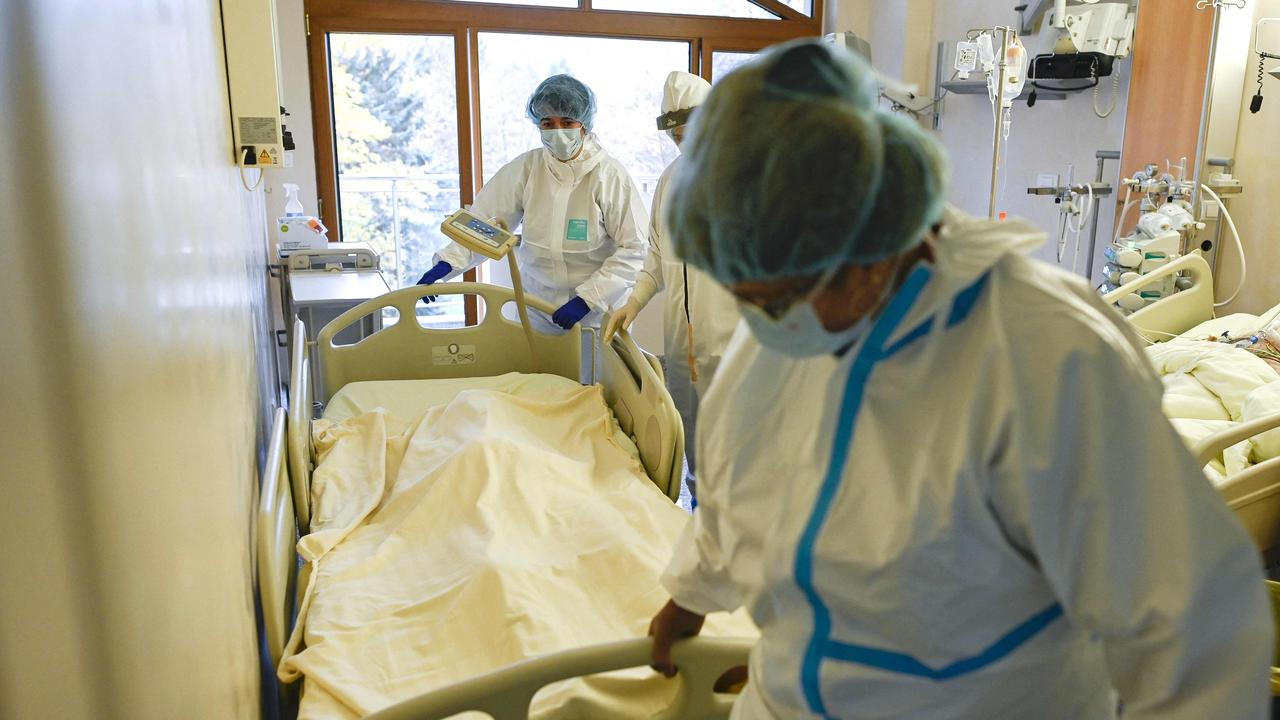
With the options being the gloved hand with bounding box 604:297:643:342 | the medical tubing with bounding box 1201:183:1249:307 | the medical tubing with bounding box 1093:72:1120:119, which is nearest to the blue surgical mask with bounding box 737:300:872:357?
the gloved hand with bounding box 604:297:643:342

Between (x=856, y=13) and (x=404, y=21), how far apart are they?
2.58 metres

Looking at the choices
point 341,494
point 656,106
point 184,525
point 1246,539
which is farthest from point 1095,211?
point 184,525

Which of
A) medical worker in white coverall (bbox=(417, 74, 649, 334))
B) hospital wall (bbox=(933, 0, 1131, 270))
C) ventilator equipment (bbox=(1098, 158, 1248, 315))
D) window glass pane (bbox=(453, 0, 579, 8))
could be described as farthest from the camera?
window glass pane (bbox=(453, 0, 579, 8))

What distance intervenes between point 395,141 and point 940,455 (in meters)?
4.78

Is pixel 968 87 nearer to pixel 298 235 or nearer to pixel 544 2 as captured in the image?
pixel 544 2

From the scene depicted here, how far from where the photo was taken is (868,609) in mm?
864

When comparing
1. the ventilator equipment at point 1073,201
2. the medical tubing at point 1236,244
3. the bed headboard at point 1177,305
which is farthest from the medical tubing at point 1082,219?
the bed headboard at point 1177,305

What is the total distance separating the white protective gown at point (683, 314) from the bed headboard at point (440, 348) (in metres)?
0.35

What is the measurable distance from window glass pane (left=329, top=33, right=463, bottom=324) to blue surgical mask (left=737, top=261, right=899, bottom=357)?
462cm

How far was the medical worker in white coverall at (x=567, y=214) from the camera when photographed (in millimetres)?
3330

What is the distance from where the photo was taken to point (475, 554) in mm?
1904

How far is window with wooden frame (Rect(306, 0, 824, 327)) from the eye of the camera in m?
4.95

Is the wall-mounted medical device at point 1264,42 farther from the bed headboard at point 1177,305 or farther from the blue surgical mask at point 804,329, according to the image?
the blue surgical mask at point 804,329

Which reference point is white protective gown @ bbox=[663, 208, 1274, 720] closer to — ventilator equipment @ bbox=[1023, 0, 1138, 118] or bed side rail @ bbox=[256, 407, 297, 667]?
bed side rail @ bbox=[256, 407, 297, 667]
